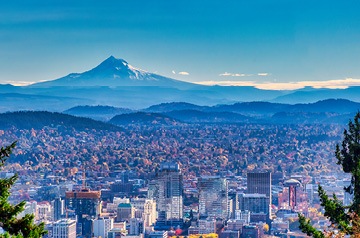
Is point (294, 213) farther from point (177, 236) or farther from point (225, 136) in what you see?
point (225, 136)

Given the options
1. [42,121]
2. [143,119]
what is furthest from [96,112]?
[42,121]

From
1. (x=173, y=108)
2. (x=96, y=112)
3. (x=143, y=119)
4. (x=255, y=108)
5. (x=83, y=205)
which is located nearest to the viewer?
(x=83, y=205)

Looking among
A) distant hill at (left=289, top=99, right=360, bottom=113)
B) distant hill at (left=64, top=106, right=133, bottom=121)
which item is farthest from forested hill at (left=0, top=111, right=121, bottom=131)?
distant hill at (left=289, top=99, right=360, bottom=113)

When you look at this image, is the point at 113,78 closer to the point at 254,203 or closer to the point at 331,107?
the point at 331,107

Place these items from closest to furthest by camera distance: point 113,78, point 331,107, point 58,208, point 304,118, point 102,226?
point 102,226 → point 58,208 → point 304,118 → point 331,107 → point 113,78

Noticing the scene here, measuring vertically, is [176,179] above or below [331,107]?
below

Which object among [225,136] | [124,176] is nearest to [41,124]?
[225,136]

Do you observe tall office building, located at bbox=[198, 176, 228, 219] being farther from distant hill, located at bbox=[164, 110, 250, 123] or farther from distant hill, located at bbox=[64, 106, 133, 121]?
distant hill, located at bbox=[64, 106, 133, 121]

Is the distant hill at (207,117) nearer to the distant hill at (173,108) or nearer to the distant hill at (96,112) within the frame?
the distant hill at (173,108)

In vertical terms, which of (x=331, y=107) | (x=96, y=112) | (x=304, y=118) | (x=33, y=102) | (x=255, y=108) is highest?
(x=33, y=102)
